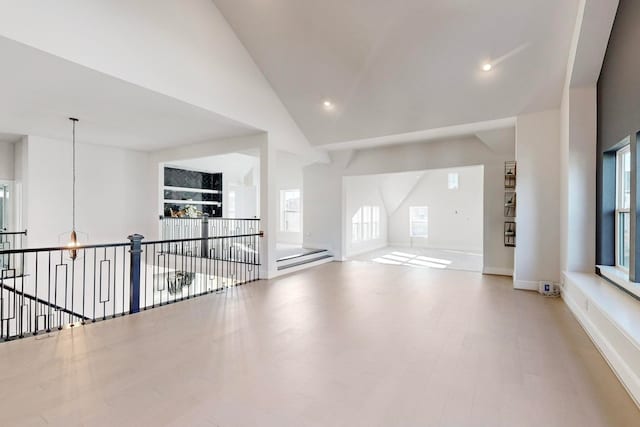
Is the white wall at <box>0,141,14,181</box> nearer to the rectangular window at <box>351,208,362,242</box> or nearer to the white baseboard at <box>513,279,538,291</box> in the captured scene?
the rectangular window at <box>351,208,362,242</box>

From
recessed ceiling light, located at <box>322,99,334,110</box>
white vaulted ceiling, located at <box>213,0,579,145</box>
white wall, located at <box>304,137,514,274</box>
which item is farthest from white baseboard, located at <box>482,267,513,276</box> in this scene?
recessed ceiling light, located at <box>322,99,334,110</box>

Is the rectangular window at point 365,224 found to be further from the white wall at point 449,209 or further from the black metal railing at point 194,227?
the black metal railing at point 194,227

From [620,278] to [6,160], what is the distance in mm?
10716

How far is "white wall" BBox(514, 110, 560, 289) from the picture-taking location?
16.2 feet

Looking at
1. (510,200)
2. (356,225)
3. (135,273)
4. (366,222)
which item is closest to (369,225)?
(366,222)

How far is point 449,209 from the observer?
11.5m

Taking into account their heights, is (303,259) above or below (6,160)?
below

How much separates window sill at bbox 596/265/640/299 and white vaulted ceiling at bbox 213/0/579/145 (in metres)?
2.62

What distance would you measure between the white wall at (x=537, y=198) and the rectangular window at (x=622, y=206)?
106cm

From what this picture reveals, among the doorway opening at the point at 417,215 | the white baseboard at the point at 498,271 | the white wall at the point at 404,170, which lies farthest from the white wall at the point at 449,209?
the white baseboard at the point at 498,271

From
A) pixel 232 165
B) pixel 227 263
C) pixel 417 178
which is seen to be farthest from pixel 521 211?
pixel 232 165

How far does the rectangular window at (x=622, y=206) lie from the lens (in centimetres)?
364

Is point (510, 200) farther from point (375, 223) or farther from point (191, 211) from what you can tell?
point (191, 211)

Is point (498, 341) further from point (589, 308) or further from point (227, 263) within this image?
point (227, 263)
